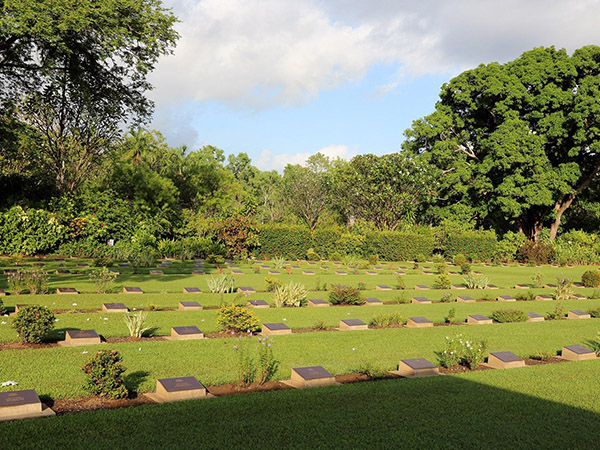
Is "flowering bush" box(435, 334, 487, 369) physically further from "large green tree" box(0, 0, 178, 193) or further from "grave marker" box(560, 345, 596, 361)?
"large green tree" box(0, 0, 178, 193)

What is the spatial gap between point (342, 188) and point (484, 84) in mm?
12552

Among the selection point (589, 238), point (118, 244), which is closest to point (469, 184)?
point (589, 238)

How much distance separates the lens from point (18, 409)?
4.94m

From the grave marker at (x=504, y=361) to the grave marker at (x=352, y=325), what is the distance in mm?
3062

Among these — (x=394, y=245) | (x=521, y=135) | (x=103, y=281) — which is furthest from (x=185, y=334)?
(x=521, y=135)

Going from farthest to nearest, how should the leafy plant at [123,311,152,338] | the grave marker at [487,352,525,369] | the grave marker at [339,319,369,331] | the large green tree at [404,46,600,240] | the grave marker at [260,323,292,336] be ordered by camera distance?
1. the large green tree at [404,46,600,240]
2. the grave marker at [339,319,369,331]
3. the grave marker at [260,323,292,336]
4. the leafy plant at [123,311,152,338]
5. the grave marker at [487,352,525,369]

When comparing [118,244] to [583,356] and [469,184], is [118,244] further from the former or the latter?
[469,184]

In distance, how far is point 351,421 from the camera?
5.27m

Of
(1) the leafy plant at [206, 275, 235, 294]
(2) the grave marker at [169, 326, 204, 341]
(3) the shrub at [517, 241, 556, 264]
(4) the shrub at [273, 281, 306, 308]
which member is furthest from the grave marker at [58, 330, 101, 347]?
(3) the shrub at [517, 241, 556, 264]

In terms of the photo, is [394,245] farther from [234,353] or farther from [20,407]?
[20,407]

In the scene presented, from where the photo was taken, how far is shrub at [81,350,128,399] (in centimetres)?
568

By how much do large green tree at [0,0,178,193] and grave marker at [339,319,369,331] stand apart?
41.5ft

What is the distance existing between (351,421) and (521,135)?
106 ft

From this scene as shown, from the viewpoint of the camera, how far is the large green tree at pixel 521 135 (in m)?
32.4
